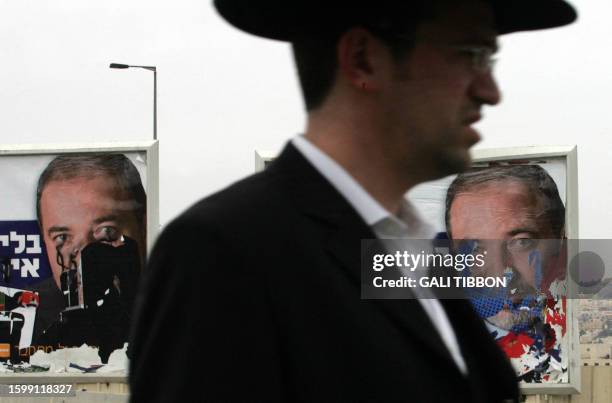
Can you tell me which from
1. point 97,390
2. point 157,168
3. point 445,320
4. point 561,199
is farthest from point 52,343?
point 445,320

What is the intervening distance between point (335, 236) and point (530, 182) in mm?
7040

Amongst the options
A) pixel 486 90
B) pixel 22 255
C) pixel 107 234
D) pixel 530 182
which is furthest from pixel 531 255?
pixel 486 90

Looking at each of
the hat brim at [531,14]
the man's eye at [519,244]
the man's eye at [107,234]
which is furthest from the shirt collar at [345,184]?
the man's eye at [107,234]

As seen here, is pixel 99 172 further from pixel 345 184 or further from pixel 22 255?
pixel 345 184

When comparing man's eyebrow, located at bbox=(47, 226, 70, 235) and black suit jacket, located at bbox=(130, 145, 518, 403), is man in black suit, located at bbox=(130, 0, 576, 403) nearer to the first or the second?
black suit jacket, located at bbox=(130, 145, 518, 403)

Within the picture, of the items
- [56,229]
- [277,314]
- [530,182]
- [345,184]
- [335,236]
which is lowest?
[277,314]

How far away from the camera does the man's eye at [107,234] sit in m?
9.91

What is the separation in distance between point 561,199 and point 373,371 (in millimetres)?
7137

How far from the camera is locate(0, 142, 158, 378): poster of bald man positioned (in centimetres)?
989

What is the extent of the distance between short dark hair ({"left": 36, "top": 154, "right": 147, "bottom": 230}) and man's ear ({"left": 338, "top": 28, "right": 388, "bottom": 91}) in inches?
305

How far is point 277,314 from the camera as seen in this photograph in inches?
73.7

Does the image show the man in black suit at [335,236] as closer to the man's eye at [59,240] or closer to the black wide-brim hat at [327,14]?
the black wide-brim hat at [327,14]

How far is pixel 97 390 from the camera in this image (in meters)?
9.93

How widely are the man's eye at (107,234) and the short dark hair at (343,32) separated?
25.7ft
